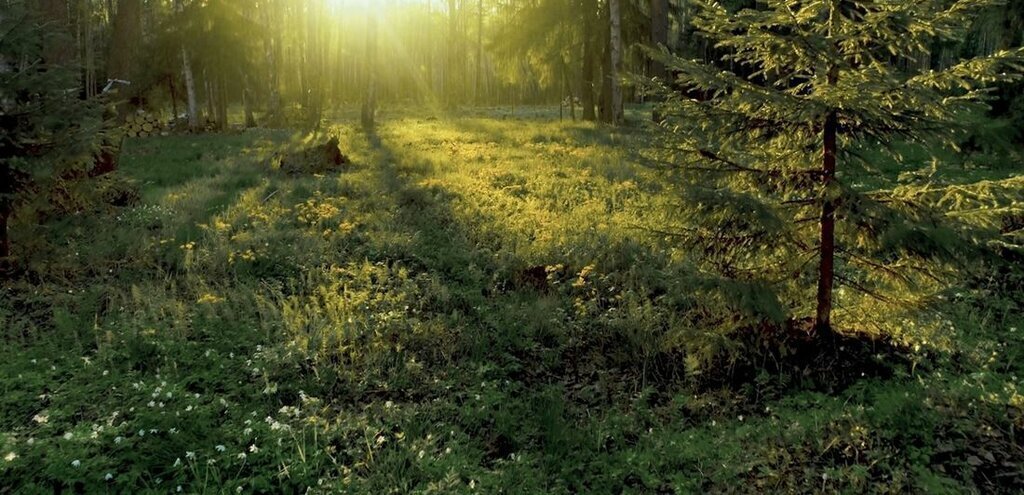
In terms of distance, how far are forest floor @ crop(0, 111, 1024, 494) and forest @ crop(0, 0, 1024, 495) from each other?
0.03 m

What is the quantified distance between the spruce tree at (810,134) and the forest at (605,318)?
3 centimetres

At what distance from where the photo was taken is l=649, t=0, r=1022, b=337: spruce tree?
4074 mm

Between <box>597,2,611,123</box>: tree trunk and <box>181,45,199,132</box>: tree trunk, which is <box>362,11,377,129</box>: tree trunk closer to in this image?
<box>181,45,199,132</box>: tree trunk

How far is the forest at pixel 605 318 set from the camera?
384 cm

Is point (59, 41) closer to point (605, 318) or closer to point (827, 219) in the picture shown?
point (605, 318)

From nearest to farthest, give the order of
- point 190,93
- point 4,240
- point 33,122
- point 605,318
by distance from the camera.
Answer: point 605,318, point 33,122, point 4,240, point 190,93

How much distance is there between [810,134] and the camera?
15.7 ft

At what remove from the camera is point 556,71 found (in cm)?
2908

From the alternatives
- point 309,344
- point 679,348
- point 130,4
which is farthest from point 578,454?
point 130,4

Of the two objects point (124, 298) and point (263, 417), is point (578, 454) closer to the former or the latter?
point (263, 417)

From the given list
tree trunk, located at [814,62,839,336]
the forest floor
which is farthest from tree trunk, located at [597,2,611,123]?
tree trunk, located at [814,62,839,336]

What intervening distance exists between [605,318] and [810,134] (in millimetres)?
2547

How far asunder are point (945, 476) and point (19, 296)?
865cm

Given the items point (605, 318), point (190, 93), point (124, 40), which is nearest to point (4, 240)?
point (124, 40)
